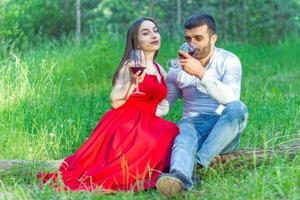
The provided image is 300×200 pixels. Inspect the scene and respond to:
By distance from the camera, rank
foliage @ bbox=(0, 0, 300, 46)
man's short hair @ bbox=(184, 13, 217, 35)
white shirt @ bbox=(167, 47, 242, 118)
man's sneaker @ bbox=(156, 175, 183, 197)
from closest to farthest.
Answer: man's sneaker @ bbox=(156, 175, 183, 197)
white shirt @ bbox=(167, 47, 242, 118)
man's short hair @ bbox=(184, 13, 217, 35)
foliage @ bbox=(0, 0, 300, 46)

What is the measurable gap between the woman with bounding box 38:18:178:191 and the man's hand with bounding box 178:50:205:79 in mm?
326

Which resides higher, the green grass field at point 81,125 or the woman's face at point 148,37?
the woman's face at point 148,37

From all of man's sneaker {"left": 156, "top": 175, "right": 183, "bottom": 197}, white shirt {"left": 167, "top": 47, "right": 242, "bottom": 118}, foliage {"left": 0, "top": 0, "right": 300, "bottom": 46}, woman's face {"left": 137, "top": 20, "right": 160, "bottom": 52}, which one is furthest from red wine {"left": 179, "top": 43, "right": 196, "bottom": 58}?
foliage {"left": 0, "top": 0, "right": 300, "bottom": 46}

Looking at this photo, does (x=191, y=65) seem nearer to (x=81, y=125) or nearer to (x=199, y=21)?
(x=199, y=21)

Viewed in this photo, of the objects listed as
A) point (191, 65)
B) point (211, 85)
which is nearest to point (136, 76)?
point (191, 65)

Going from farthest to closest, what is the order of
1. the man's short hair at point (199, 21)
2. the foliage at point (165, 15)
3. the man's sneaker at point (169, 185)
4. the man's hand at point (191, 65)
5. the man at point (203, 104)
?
the foliage at point (165, 15)
the man's short hair at point (199, 21)
the man's hand at point (191, 65)
the man at point (203, 104)
the man's sneaker at point (169, 185)

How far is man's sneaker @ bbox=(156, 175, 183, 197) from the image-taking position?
15.5ft

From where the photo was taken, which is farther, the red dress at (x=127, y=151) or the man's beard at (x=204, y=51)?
the man's beard at (x=204, y=51)

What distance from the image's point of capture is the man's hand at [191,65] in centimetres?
517

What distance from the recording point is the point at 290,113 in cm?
721

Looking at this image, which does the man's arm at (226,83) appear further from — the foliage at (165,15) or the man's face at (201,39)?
the foliage at (165,15)

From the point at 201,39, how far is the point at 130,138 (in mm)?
914

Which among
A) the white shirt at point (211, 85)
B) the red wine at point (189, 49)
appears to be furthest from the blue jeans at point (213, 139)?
the red wine at point (189, 49)

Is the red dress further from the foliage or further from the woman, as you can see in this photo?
the foliage
